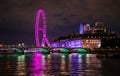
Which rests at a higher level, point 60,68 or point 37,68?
point 37,68

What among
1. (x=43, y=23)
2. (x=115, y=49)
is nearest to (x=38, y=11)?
(x=43, y=23)

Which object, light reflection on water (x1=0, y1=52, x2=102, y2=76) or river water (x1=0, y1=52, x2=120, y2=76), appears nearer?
river water (x1=0, y1=52, x2=120, y2=76)

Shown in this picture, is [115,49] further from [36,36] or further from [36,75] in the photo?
[36,75]

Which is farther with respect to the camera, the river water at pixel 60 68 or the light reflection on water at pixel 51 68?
the light reflection on water at pixel 51 68

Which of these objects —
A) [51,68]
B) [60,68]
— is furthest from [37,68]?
[60,68]

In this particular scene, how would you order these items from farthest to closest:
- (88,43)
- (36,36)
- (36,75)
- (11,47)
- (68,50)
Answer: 1. (88,43)
2. (68,50)
3. (11,47)
4. (36,36)
5. (36,75)

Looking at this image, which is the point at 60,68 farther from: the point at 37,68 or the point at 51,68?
the point at 37,68

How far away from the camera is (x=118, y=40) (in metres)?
120

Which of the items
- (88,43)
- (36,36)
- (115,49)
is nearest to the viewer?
(36,36)

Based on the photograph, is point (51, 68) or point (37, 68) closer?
point (37, 68)

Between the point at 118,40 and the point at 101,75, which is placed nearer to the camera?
the point at 101,75

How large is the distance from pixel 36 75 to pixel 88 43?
154m

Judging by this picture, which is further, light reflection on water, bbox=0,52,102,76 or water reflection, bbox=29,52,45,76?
light reflection on water, bbox=0,52,102,76

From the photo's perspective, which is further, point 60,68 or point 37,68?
point 60,68
